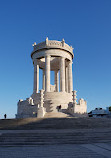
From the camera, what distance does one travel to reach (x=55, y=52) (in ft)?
142

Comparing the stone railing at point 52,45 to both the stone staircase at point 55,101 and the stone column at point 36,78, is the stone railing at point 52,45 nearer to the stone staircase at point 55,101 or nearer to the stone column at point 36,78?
the stone column at point 36,78

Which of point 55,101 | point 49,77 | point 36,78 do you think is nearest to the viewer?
point 55,101

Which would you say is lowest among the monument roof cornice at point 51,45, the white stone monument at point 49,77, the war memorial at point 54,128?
the war memorial at point 54,128

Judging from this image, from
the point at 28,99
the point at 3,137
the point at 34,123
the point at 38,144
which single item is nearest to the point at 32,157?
the point at 38,144

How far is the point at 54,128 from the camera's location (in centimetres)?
1872

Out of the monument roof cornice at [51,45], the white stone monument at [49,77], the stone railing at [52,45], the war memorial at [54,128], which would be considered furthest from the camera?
the stone railing at [52,45]

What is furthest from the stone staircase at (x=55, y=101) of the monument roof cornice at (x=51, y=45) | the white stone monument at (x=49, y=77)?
the monument roof cornice at (x=51, y=45)

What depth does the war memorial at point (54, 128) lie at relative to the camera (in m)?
9.19

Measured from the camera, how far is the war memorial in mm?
9188

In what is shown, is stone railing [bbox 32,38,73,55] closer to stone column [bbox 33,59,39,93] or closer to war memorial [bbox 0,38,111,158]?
war memorial [bbox 0,38,111,158]

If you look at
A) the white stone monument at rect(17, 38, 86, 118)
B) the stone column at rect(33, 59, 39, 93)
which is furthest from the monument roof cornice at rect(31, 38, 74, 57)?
the stone column at rect(33, 59, 39, 93)

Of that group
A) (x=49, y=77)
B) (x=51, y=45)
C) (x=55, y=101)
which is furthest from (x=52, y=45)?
(x=55, y=101)

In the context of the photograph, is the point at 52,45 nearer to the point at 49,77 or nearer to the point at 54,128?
the point at 49,77

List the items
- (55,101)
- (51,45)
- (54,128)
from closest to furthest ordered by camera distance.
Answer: (54,128)
(55,101)
(51,45)
